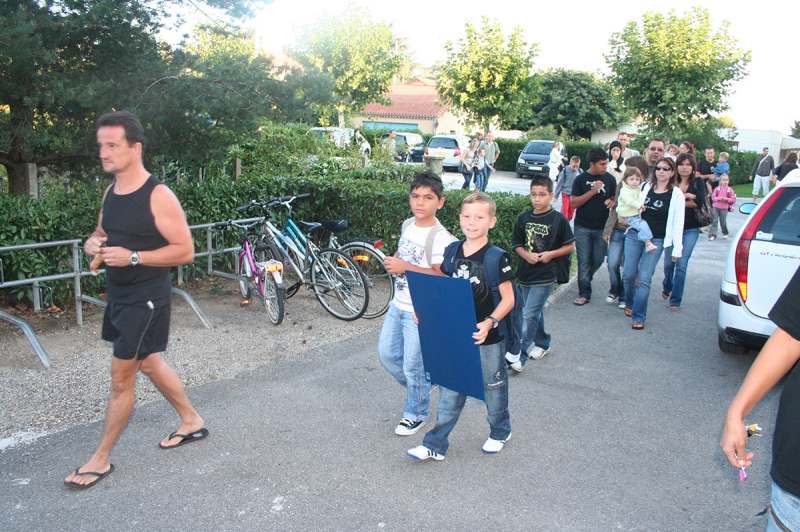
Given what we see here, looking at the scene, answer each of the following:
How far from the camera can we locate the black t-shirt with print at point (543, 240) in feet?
18.3

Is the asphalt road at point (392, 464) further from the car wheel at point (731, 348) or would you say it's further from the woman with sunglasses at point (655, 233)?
the woman with sunglasses at point (655, 233)

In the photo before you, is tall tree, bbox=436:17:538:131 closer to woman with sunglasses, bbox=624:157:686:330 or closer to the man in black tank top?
woman with sunglasses, bbox=624:157:686:330

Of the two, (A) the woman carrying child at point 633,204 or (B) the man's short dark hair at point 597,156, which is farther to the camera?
(B) the man's short dark hair at point 597,156

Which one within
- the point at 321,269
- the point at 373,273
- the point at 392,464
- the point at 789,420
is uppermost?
the point at 789,420

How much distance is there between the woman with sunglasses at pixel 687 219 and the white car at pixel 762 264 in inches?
83.4

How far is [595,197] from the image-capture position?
7.73 m

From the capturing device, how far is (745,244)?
553 cm

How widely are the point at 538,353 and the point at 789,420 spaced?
13.5 ft

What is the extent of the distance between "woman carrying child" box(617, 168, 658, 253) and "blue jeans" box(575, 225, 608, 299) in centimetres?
52

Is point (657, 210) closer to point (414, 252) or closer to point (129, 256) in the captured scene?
point (414, 252)

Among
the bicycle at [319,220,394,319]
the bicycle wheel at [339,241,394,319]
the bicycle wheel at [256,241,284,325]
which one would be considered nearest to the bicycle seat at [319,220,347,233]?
the bicycle at [319,220,394,319]

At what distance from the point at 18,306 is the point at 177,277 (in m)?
1.74

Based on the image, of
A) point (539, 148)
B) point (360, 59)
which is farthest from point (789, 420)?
point (360, 59)

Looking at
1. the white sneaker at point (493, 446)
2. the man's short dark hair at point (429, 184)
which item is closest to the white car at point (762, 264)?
the white sneaker at point (493, 446)
